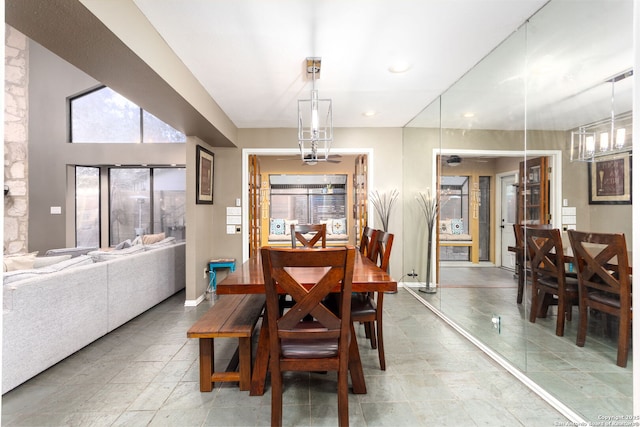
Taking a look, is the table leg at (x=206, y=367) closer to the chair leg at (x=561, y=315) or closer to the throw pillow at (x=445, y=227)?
the chair leg at (x=561, y=315)

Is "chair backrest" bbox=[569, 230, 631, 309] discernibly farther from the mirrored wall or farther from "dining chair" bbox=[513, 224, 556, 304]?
"dining chair" bbox=[513, 224, 556, 304]

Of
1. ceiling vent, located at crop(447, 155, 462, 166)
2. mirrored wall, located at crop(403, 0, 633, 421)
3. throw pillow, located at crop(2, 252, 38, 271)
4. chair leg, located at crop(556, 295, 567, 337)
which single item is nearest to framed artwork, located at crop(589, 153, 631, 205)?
mirrored wall, located at crop(403, 0, 633, 421)

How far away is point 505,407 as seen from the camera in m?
1.79

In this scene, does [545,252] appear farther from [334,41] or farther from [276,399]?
[334,41]

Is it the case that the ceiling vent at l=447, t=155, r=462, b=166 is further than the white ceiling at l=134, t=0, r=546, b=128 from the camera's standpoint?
Yes

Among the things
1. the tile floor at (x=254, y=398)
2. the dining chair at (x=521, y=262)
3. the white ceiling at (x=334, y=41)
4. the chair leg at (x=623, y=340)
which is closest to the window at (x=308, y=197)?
the white ceiling at (x=334, y=41)

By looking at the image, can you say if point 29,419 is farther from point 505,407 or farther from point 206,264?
point 505,407

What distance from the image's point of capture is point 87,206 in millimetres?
5461

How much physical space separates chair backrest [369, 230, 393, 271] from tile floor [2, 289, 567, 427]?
2.49ft

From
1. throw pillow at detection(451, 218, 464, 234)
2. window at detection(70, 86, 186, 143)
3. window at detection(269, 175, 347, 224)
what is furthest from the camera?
window at detection(269, 175, 347, 224)

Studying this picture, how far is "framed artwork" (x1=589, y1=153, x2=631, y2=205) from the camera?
1.39 m

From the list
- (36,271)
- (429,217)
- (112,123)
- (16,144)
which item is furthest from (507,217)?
(16,144)

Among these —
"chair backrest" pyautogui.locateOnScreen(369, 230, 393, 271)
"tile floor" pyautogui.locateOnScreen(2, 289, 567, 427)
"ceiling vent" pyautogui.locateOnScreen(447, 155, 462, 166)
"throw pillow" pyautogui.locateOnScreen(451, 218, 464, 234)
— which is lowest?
"tile floor" pyautogui.locateOnScreen(2, 289, 567, 427)

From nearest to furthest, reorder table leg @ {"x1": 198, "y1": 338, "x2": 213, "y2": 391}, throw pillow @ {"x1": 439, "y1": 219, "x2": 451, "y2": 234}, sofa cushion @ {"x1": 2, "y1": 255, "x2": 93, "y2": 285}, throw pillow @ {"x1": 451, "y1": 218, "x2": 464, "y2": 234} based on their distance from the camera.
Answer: table leg @ {"x1": 198, "y1": 338, "x2": 213, "y2": 391} < sofa cushion @ {"x1": 2, "y1": 255, "x2": 93, "y2": 285} < throw pillow @ {"x1": 451, "y1": 218, "x2": 464, "y2": 234} < throw pillow @ {"x1": 439, "y1": 219, "x2": 451, "y2": 234}
